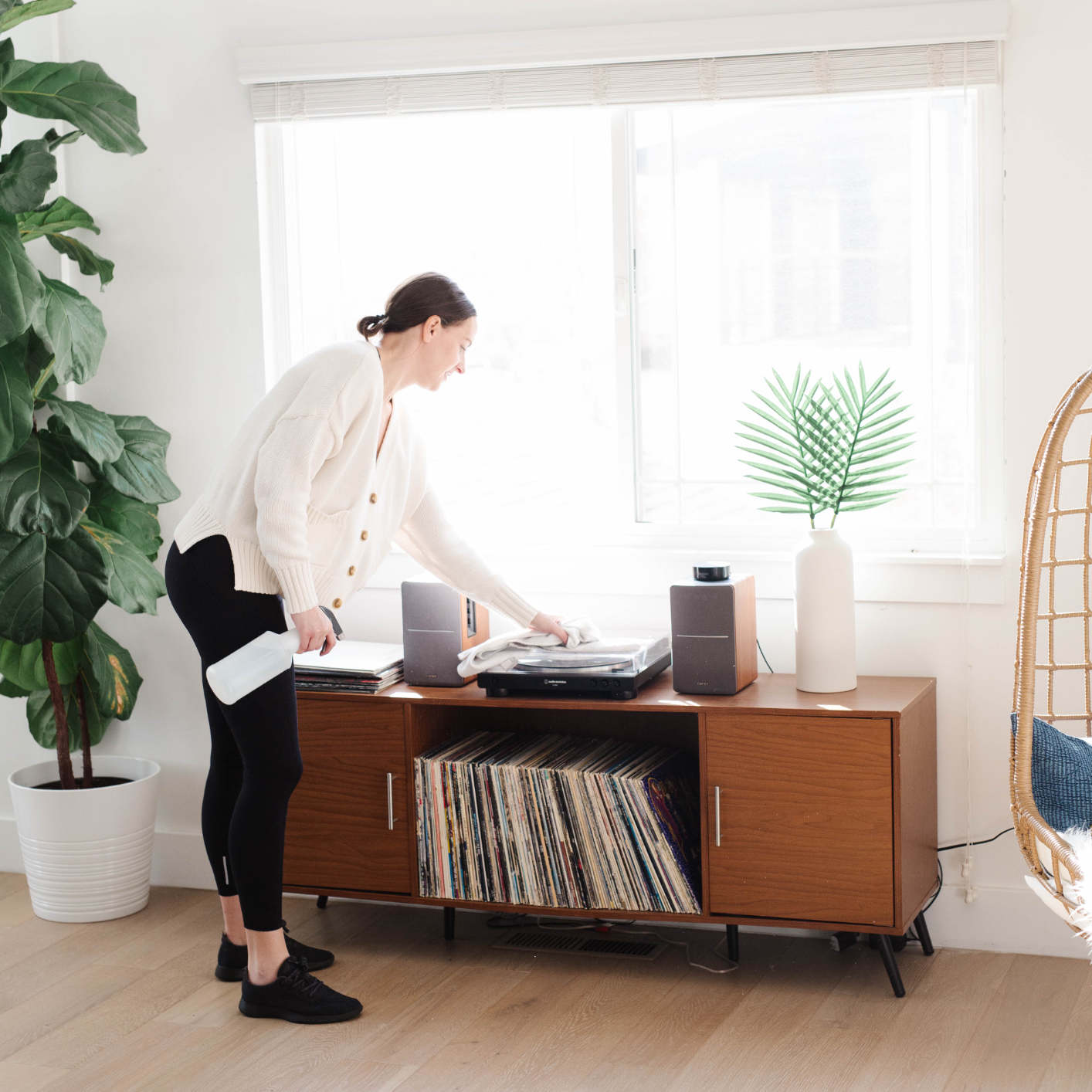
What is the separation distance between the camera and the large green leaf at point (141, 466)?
278 cm

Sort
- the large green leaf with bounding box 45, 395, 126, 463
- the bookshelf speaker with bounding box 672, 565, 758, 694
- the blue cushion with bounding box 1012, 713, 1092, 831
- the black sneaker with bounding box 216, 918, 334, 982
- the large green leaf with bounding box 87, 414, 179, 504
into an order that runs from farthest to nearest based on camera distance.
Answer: the large green leaf with bounding box 87, 414, 179, 504 → the large green leaf with bounding box 45, 395, 126, 463 → the black sneaker with bounding box 216, 918, 334, 982 → the bookshelf speaker with bounding box 672, 565, 758, 694 → the blue cushion with bounding box 1012, 713, 1092, 831

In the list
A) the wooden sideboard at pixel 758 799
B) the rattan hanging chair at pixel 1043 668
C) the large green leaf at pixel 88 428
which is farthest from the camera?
the large green leaf at pixel 88 428

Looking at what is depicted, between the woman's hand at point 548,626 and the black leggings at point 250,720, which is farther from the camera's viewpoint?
the woman's hand at point 548,626

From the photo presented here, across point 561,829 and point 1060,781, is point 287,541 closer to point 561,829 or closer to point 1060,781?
point 561,829

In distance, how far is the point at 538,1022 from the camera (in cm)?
230

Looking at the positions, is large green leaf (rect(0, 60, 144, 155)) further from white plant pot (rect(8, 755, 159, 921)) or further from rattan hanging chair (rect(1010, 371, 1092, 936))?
rattan hanging chair (rect(1010, 371, 1092, 936))

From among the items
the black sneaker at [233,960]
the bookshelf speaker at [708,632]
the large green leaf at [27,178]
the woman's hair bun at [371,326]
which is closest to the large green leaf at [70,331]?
the large green leaf at [27,178]

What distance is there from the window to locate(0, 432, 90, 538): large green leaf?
595mm

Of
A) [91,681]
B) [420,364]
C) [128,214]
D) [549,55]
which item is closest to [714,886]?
[420,364]

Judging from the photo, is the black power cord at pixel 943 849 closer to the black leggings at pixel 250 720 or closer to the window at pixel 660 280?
the window at pixel 660 280

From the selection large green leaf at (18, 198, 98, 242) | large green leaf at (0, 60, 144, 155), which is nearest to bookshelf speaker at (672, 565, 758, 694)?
large green leaf at (0, 60, 144, 155)

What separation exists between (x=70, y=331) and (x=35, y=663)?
77cm

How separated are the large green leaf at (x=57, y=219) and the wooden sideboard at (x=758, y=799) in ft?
3.98

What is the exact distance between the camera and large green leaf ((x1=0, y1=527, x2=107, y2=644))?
257 centimetres
